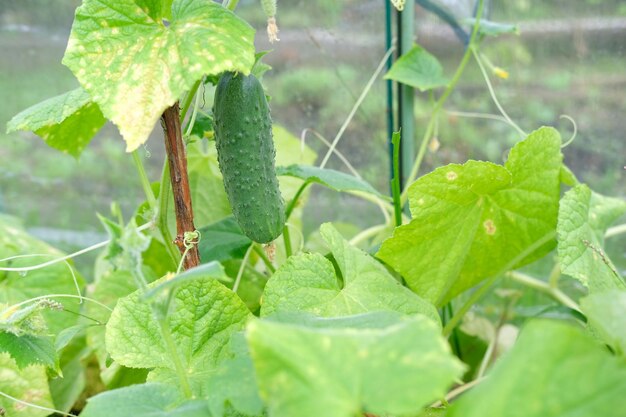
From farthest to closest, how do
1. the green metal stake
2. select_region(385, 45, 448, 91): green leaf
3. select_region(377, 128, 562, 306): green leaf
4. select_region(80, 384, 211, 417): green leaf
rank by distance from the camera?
the green metal stake
select_region(385, 45, 448, 91): green leaf
select_region(377, 128, 562, 306): green leaf
select_region(80, 384, 211, 417): green leaf

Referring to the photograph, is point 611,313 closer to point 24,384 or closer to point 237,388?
point 237,388

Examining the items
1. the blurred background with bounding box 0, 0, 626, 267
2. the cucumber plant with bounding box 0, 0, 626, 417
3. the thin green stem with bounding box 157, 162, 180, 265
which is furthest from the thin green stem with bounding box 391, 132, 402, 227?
the blurred background with bounding box 0, 0, 626, 267

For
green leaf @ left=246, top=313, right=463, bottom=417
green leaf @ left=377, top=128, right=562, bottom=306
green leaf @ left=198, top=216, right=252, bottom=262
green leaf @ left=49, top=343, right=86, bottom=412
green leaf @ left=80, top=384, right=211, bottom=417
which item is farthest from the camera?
green leaf @ left=49, top=343, right=86, bottom=412

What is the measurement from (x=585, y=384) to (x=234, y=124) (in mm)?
452

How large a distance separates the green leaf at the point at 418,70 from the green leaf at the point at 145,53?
62 cm

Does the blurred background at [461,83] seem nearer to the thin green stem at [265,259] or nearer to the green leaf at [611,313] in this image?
the thin green stem at [265,259]

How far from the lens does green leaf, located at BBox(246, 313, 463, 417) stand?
1.30 feet

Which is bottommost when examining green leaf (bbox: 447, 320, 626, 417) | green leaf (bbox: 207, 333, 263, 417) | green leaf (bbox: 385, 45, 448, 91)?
green leaf (bbox: 207, 333, 263, 417)

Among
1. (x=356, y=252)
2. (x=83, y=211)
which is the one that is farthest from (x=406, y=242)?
(x=83, y=211)

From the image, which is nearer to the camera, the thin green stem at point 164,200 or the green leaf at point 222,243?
the thin green stem at point 164,200

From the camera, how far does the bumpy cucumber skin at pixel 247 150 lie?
0.76 metres

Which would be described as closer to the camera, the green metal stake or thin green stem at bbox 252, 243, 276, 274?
thin green stem at bbox 252, 243, 276, 274

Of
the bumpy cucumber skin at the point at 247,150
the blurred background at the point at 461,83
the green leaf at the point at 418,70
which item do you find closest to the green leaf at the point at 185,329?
the bumpy cucumber skin at the point at 247,150

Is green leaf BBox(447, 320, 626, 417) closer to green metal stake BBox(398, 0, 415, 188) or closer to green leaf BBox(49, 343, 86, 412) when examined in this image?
green leaf BBox(49, 343, 86, 412)
